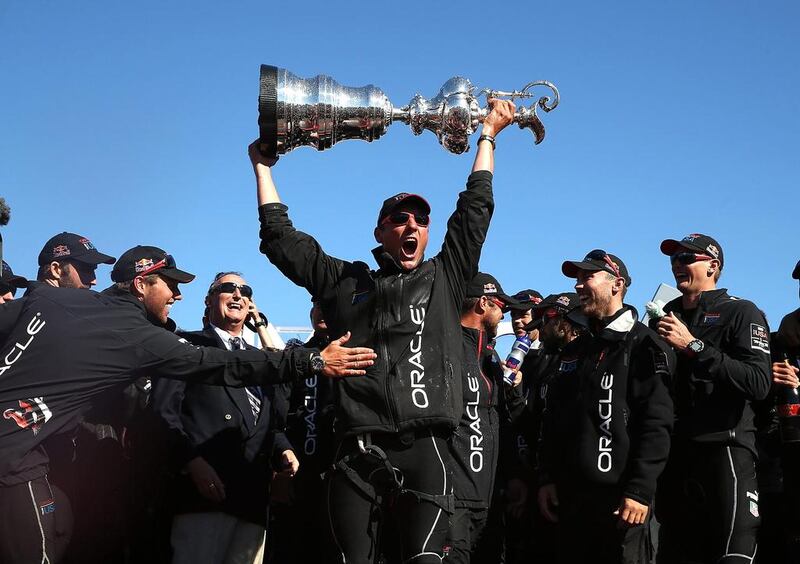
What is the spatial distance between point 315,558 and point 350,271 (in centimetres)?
320

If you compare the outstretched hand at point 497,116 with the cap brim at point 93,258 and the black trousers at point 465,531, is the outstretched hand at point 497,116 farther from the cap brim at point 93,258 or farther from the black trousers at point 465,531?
the cap brim at point 93,258

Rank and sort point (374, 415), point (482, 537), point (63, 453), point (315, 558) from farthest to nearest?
point (315, 558)
point (482, 537)
point (63, 453)
point (374, 415)

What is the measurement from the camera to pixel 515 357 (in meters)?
7.71

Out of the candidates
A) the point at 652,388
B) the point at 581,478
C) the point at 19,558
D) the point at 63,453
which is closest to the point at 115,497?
the point at 63,453

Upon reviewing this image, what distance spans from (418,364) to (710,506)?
2.50m

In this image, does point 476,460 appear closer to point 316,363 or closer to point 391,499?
point 391,499

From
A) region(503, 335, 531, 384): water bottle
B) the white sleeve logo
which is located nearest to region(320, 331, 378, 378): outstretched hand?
the white sleeve logo

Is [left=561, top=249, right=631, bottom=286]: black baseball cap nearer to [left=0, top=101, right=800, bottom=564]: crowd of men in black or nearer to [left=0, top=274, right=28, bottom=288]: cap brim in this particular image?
[left=0, top=101, right=800, bottom=564]: crowd of men in black

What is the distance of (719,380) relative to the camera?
5.81m

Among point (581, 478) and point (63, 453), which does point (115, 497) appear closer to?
point (63, 453)

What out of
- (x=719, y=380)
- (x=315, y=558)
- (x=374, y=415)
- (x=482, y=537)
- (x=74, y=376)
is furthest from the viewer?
(x=315, y=558)

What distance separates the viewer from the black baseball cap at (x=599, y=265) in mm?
6523

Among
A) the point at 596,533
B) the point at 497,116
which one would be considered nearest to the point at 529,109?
the point at 497,116

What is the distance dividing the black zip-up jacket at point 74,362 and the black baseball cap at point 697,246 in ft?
9.80
